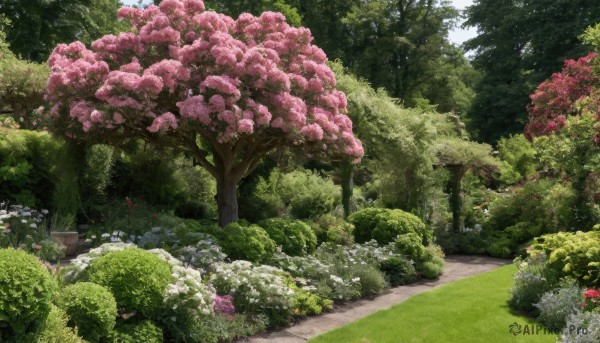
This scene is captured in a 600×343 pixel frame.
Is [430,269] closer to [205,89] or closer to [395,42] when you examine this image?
[205,89]

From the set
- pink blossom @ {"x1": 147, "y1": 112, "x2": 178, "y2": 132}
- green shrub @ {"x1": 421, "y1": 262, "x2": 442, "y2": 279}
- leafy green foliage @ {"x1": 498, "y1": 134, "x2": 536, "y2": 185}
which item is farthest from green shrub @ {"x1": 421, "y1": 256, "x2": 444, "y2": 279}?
leafy green foliage @ {"x1": 498, "y1": 134, "x2": 536, "y2": 185}

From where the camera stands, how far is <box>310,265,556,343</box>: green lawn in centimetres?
695

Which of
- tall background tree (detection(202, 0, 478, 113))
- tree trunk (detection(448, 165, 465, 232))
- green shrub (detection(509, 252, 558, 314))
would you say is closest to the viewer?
green shrub (detection(509, 252, 558, 314))

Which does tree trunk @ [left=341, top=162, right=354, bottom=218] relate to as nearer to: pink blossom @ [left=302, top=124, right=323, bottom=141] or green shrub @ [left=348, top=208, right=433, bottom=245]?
green shrub @ [left=348, top=208, right=433, bottom=245]

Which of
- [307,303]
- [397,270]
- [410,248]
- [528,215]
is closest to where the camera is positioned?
[307,303]

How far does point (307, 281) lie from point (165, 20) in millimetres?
5761

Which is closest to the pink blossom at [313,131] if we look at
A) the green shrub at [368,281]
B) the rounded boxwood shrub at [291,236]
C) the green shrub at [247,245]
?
the rounded boxwood shrub at [291,236]

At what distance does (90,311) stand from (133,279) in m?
0.68

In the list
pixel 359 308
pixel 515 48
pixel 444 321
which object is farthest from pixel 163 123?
pixel 515 48

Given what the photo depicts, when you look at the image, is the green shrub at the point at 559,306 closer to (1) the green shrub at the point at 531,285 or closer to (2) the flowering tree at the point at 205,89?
(1) the green shrub at the point at 531,285

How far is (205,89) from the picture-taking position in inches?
368

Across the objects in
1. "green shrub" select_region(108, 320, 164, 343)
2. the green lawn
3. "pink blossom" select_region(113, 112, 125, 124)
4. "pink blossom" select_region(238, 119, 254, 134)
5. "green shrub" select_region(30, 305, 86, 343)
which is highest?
"pink blossom" select_region(113, 112, 125, 124)

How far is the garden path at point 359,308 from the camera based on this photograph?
22.7ft

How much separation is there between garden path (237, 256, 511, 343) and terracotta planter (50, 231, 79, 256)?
5.09 meters
